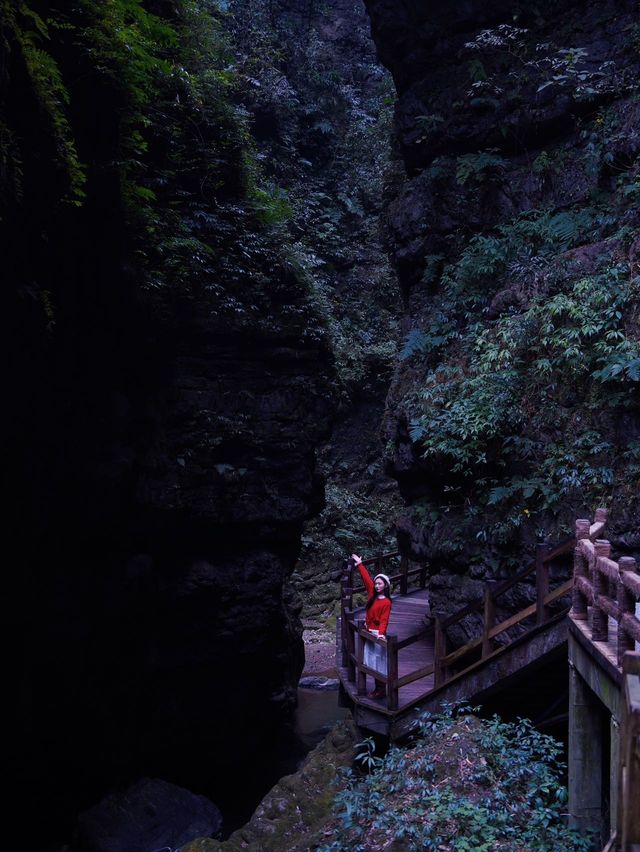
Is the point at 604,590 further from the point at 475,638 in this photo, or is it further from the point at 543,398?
the point at 543,398

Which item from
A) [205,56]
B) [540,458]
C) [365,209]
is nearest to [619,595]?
[540,458]

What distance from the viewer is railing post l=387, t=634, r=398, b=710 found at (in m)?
9.37

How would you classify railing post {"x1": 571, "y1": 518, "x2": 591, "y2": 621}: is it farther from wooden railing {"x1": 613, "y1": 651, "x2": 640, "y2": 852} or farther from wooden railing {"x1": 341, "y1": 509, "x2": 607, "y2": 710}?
wooden railing {"x1": 613, "y1": 651, "x2": 640, "y2": 852}

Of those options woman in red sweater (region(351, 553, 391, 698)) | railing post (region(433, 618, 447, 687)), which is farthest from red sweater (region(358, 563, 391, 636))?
railing post (region(433, 618, 447, 687))

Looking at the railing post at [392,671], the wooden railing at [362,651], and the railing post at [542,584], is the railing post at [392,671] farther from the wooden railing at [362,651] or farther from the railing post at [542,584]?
the railing post at [542,584]

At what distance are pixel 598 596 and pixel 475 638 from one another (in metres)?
3.72

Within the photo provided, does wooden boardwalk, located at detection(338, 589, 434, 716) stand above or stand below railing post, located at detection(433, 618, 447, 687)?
below

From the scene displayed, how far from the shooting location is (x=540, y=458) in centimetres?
1039

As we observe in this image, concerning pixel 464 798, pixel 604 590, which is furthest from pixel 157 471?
pixel 604 590

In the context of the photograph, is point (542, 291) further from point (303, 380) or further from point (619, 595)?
point (619, 595)

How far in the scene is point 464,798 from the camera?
6488 mm

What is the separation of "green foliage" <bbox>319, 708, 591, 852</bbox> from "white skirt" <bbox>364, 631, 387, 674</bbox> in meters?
2.07

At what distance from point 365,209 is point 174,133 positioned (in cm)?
1878

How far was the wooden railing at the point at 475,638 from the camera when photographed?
8.52 metres
